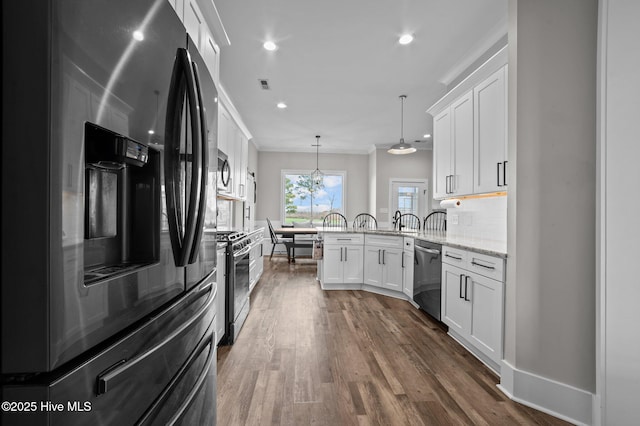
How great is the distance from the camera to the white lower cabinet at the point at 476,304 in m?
2.05

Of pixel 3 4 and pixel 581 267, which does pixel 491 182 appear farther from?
pixel 3 4

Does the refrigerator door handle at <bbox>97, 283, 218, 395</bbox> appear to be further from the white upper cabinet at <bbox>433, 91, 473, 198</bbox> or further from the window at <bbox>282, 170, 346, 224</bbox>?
the window at <bbox>282, 170, 346, 224</bbox>

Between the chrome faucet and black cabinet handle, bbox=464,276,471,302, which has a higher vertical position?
the chrome faucet

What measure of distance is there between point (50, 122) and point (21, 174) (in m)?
0.09

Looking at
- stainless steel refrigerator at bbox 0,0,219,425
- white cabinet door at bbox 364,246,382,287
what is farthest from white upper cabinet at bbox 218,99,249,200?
stainless steel refrigerator at bbox 0,0,219,425

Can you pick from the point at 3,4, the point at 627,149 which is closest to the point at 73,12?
the point at 3,4

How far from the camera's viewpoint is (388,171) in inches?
294

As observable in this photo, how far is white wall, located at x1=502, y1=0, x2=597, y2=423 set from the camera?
5.36 feet

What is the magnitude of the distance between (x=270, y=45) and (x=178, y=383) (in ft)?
10.3

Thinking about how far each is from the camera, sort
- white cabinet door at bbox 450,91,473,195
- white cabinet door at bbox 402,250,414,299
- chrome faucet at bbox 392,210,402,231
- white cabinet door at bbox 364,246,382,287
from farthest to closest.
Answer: chrome faucet at bbox 392,210,402,231
white cabinet door at bbox 364,246,382,287
white cabinet door at bbox 402,250,414,299
white cabinet door at bbox 450,91,473,195

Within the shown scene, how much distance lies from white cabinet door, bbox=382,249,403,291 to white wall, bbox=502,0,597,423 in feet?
6.54

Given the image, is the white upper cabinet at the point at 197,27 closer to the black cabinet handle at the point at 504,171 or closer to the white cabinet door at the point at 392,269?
the black cabinet handle at the point at 504,171

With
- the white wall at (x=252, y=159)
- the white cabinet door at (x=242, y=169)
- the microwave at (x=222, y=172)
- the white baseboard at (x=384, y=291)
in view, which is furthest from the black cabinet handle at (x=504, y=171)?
the white wall at (x=252, y=159)

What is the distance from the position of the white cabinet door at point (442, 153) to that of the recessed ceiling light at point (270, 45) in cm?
204
